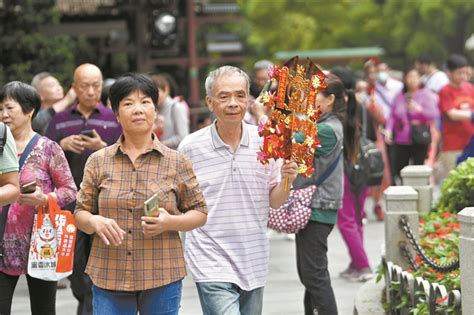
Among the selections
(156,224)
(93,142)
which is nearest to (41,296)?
(156,224)

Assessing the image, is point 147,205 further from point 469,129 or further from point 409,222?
point 469,129

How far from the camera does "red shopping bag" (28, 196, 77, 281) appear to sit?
6.38 meters

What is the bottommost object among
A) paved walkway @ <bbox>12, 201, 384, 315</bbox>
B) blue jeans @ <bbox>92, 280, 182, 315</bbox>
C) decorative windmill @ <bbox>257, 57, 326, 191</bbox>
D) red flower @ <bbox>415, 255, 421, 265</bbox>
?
paved walkway @ <bbox>12, 201, 384, 315</bbox>

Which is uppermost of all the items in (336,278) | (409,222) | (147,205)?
(147,205)

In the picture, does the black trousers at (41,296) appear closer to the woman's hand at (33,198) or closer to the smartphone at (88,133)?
the woman's hand at (33,198)

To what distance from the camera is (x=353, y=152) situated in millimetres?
9297

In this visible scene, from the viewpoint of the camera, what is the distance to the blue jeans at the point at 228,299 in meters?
5.91

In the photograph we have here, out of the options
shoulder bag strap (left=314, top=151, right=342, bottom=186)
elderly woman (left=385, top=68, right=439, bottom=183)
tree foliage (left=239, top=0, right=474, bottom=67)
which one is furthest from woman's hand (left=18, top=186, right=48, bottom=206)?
tree foliage (left=239, top=0, right=474, bottom=67)

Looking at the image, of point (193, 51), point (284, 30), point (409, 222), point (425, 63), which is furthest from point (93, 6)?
point (284, 30)

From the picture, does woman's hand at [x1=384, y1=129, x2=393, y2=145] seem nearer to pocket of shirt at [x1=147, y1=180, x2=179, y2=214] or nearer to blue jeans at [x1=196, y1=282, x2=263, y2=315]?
blue jeans at [x1=196, y1=282, x2=263, y2=315]

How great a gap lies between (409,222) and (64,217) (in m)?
2.92

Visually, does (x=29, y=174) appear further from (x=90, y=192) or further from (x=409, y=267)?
(x=409, y=267)

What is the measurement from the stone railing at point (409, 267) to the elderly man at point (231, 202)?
975 mm

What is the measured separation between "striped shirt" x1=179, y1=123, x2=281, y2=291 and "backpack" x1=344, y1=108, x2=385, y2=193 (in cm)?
390
